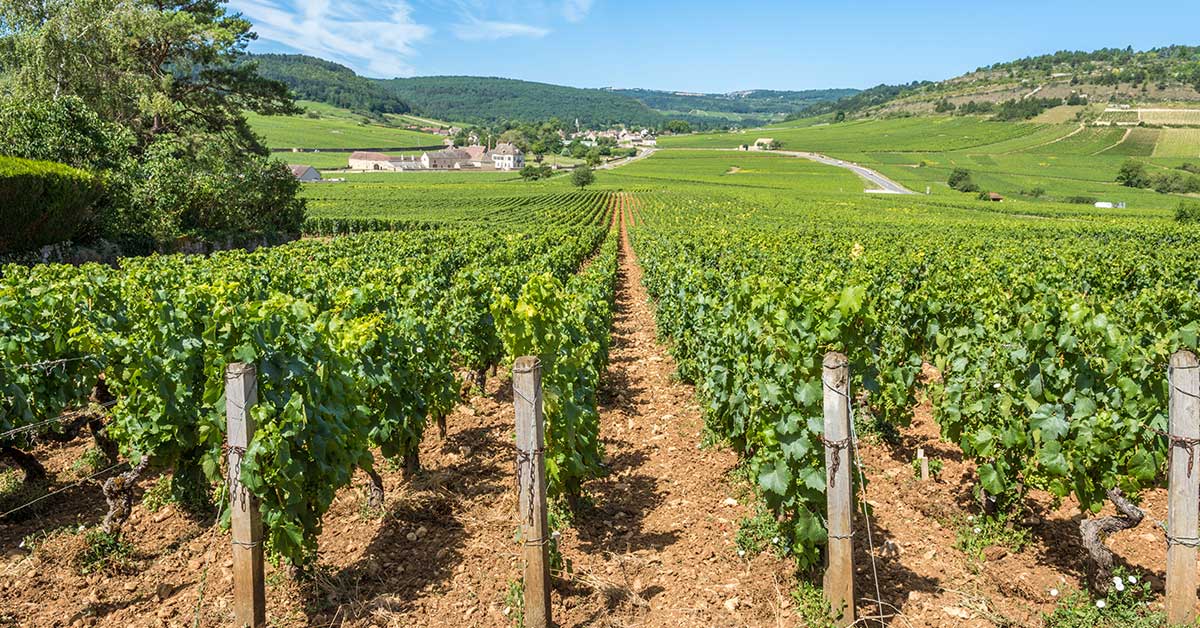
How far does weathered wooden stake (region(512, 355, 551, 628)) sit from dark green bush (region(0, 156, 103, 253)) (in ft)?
80.9

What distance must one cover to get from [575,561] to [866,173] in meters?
113

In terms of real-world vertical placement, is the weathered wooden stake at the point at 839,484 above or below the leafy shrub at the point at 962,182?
below

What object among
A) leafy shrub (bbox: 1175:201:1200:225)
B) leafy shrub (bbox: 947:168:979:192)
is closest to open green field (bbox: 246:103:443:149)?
leafy shrub (bbox: 947:168:979:192)

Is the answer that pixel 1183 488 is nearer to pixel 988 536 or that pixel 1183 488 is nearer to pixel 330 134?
pixel 988 536

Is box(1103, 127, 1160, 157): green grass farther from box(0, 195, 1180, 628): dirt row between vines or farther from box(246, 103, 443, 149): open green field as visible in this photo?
box(246, 103, 443, 149): open green field

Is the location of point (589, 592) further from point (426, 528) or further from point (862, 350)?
point (862, 350)

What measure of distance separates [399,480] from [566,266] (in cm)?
1265

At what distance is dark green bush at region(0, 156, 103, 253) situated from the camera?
67.7 ft

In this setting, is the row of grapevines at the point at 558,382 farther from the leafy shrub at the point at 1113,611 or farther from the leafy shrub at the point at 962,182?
the leafy shrub at the point at 962,182

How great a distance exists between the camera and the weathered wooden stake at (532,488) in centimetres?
402

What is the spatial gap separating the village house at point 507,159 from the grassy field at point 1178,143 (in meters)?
120

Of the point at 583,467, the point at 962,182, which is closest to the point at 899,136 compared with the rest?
the point at 962,182

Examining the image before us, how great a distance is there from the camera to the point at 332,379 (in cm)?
495

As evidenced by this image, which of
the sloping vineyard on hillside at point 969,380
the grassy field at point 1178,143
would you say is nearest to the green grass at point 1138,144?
the grassy field at point 1178,143
